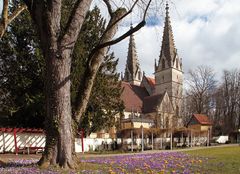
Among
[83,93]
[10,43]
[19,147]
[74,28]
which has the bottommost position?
[19,147]

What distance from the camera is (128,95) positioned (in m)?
78.9

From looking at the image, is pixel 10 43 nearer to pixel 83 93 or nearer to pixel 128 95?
pixel 83 93

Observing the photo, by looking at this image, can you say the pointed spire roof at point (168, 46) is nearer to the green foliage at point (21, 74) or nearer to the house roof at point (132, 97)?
the house roof at point (132, 97)

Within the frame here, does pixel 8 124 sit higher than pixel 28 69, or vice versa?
pixel 28 69

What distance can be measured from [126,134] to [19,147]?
13.2 meters

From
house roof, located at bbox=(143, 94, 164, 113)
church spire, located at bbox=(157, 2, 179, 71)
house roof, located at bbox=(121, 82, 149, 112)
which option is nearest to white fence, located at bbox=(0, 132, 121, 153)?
house roof, located at bbox=(121, 82, 149, 112)

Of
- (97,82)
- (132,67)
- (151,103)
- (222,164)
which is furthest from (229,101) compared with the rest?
(222,164)

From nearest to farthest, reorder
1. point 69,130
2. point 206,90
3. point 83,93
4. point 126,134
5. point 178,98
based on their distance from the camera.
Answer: point 69,130
point 83,93
point 126,134
point 206,90
point 178,98

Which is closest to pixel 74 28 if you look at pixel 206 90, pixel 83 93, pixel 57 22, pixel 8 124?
pixel 57 22

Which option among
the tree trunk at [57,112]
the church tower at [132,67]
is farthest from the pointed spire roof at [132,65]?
the tree trunk at [57,112]

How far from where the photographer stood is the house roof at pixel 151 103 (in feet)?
251

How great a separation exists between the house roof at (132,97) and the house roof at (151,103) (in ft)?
3.91

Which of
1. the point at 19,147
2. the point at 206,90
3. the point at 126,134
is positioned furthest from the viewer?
the point at 206,90

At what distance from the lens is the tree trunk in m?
9.68
